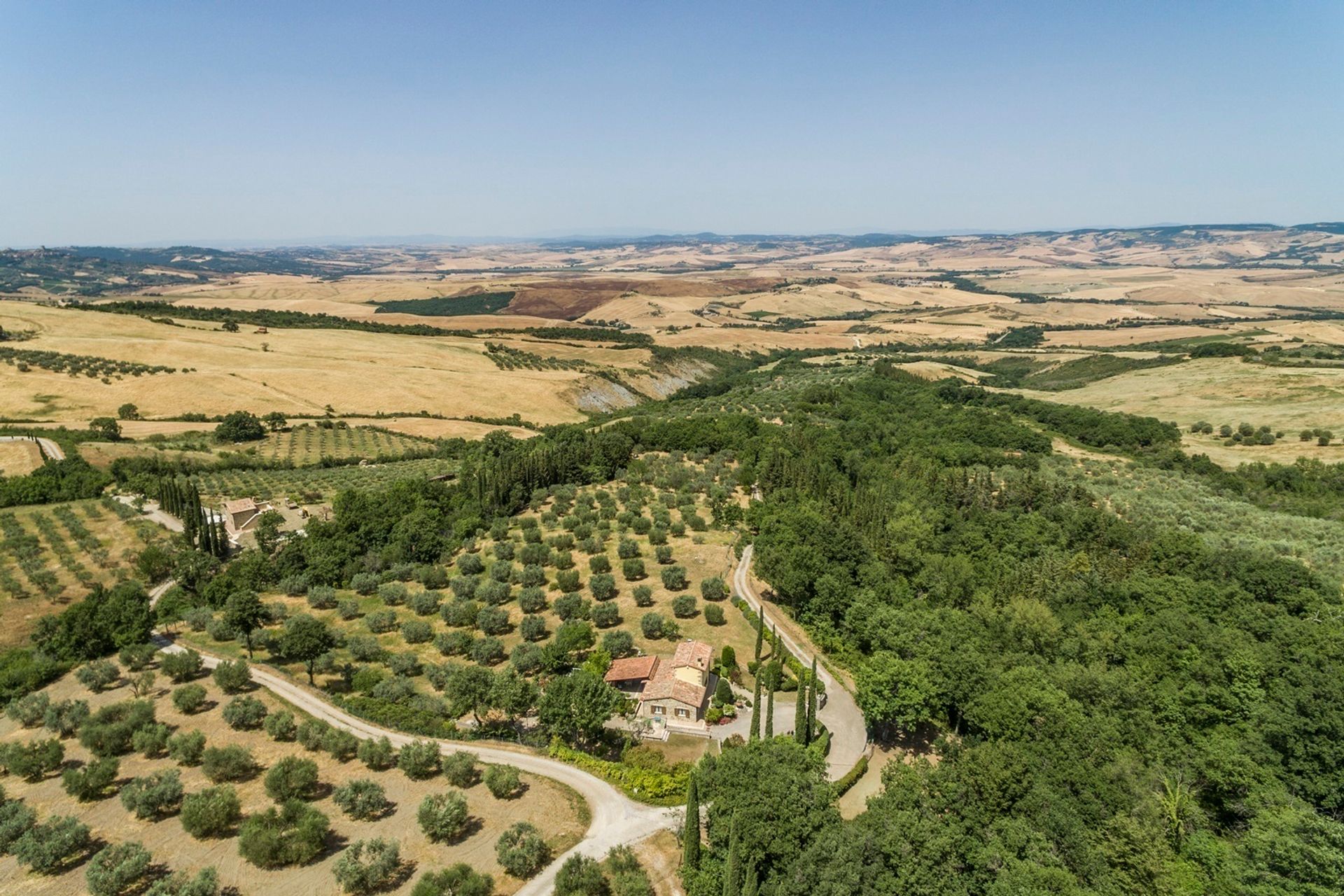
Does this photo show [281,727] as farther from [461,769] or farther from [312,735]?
[461,769]

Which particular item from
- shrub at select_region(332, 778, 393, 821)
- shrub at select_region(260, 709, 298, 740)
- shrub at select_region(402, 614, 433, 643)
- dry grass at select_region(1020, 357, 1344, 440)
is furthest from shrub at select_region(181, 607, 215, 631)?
dry grass at select_region(1020, 357, 1344, 440)

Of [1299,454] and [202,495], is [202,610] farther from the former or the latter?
[1299,454]

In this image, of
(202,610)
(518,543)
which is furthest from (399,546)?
(202,610)

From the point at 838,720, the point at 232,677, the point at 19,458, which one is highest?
the point at 19,458

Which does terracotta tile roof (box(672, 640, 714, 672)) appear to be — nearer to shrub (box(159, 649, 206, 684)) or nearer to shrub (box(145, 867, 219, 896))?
shrub (box(145, 867, 219, 896))

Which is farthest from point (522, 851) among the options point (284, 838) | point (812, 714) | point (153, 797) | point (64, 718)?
point (64, 718)

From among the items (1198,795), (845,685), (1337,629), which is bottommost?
(845,685)

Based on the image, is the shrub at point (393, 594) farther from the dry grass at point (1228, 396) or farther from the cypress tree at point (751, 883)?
the dry grass at point (1228, 396)
